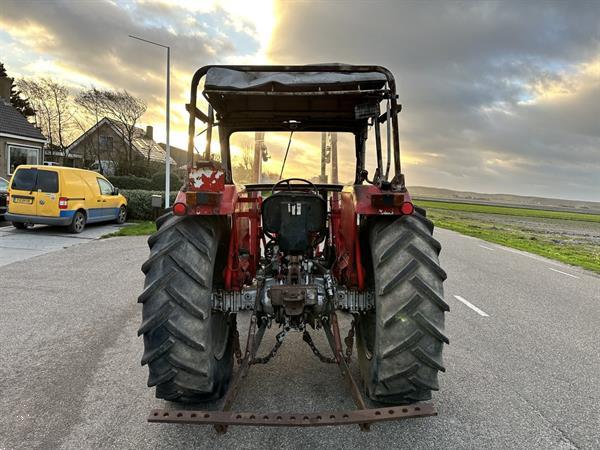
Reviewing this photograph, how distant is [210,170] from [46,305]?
425 cm

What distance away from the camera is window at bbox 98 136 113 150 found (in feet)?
98.7

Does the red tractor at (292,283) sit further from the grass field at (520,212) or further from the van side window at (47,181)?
the grass field at (520,212)

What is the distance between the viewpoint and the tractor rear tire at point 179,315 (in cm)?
263

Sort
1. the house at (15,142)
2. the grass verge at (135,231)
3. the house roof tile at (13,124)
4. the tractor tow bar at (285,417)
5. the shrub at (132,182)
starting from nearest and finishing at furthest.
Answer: the tractor tow bar at (285,417)
the grass verge at (135,231)
the house at (15,142)
the house roof tile at (13,124)
the shrub at (132,182)

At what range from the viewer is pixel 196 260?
2785 mm

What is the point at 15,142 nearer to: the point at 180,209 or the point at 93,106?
the point at 93,106

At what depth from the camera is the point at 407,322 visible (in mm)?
2693

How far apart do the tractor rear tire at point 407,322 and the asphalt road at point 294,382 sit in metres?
0.37

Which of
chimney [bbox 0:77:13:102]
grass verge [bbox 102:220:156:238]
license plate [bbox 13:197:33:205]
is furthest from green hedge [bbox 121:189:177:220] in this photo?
chimney [bbox 0:77:13:102]

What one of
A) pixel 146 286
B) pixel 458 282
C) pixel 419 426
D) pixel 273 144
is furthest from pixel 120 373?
pixel 458 282

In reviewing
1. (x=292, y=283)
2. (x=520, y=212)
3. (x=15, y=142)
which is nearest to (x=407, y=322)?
(x=292, y=283)

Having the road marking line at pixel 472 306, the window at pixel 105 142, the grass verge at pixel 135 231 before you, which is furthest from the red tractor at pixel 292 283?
the window at pixel 105 142

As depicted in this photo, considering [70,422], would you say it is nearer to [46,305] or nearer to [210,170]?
[210,170]

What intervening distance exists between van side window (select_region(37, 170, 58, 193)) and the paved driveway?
4.27ft
